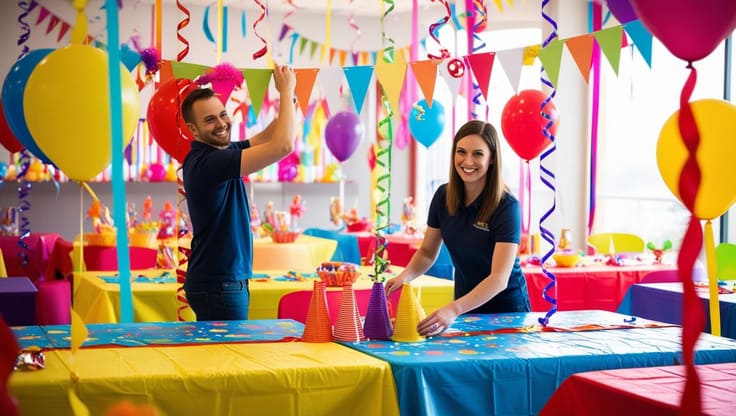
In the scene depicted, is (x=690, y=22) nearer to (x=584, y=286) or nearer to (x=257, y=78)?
(x=257, y=78)

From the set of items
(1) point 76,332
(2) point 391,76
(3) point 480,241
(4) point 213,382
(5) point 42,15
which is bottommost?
(4) point 213,382

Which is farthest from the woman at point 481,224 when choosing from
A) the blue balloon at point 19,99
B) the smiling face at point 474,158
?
the blue balloon at point 19,99

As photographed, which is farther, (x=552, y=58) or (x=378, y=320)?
(x=552, y=58)

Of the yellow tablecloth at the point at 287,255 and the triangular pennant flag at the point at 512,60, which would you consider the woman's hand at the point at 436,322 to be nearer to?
the triangular pennant flag at the point at 512,60

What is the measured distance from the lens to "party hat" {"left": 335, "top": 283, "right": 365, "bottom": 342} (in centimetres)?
272

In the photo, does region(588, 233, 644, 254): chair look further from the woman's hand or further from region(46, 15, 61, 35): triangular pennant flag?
region(46, 15, 61, 35): triangular pennant flag

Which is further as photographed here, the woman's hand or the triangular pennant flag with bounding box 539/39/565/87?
the triangular pennant flag with bounding box 539/39/565/87

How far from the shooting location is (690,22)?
1.76m

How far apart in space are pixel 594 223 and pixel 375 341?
23.0ft

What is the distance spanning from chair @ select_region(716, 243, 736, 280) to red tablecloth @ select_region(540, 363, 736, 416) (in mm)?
3093

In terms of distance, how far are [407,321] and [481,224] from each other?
60 cm

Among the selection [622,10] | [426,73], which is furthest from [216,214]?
[622,10]

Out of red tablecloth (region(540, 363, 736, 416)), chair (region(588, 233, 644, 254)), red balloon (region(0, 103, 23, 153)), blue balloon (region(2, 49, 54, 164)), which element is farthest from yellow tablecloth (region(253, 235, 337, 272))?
red tablecloth (region(540, 363, 736, 416))

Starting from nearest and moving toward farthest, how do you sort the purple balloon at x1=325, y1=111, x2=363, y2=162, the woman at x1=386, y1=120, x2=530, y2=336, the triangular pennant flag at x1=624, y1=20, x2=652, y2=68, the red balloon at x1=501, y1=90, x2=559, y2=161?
the woman at x1=386, y1=120, x2=530, y2=336 → the triangular pennant flag at x1=624, y1=20, x2=652, y2=68 → the red balloon at x1=501, y1=90, x2=559, y2=161 → the purple balloon at x1=325, y1=111, x2=363, y2=162
